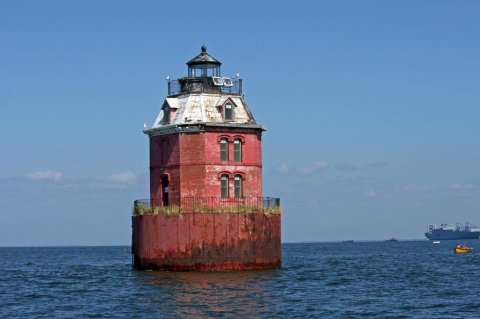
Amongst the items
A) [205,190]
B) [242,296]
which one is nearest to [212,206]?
[205,190]

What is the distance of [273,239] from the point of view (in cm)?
6206

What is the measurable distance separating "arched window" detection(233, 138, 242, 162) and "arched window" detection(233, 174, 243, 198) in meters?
1.13

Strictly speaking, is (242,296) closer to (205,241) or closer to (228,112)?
(205,241)

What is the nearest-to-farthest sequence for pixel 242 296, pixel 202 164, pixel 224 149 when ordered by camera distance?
pixel 242 296, pixel 202 164, pixel 224 149

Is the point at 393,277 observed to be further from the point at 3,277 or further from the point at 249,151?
the point at 3,277

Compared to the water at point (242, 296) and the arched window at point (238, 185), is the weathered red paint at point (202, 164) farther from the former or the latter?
the water at point (242, 296)

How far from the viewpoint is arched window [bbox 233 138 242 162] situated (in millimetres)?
62750

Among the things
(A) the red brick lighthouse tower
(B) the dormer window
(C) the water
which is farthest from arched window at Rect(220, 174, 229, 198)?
(C) the water

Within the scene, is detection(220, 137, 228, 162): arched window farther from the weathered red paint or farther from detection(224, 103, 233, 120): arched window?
detection(224, 103, 233, 120): arched window

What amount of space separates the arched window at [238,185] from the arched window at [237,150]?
1.13 m

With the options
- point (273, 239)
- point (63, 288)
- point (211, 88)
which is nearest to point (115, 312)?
point (63, 288)

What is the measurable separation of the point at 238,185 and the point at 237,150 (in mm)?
2315

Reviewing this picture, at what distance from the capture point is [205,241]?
59344 millimetres

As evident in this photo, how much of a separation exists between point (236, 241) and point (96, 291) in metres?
9.80
